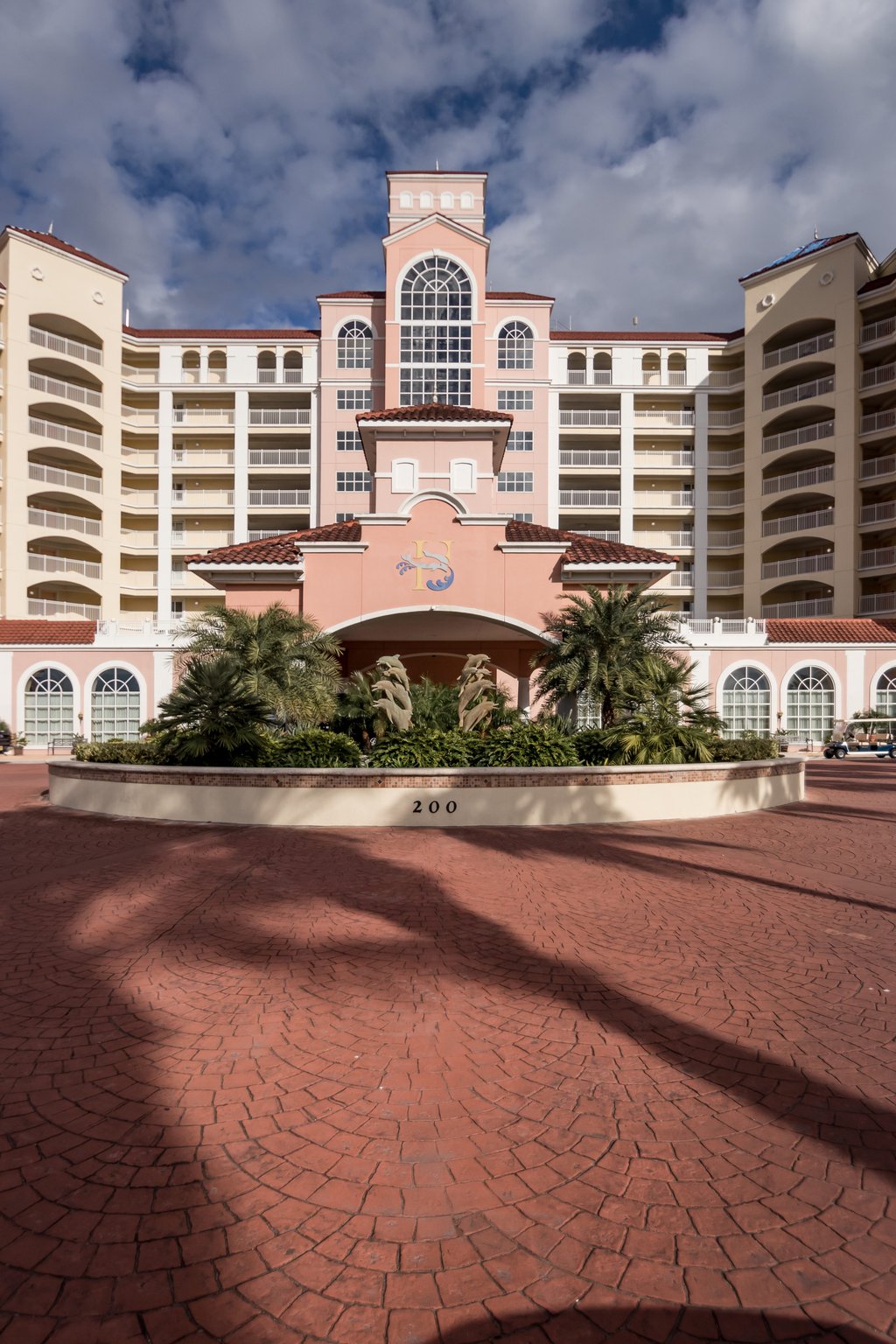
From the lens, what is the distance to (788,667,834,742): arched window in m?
27.0

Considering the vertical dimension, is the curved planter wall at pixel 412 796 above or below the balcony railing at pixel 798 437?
below

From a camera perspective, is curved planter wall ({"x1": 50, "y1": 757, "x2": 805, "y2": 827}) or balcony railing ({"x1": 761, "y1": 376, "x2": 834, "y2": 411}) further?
balcony railing ({"x1": 761, "y1": 376, "x2": 834, "y2": 411})

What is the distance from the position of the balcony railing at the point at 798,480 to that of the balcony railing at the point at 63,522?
4138 cm

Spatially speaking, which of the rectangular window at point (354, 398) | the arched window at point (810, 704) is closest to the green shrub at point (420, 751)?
the arched window at point (810, 704)

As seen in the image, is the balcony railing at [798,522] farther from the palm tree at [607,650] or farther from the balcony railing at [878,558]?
the palm tree at [607,650]

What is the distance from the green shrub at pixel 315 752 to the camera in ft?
40.6

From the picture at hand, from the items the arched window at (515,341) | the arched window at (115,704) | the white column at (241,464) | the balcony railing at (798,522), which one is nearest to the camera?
the arched window at (115,704)

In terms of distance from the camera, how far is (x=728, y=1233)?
2598 millimetres

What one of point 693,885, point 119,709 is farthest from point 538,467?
point 693,885

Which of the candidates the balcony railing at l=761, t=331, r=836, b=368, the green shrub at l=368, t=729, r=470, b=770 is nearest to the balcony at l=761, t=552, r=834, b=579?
the balcony railing at l=761, t=331, r=836, b=368

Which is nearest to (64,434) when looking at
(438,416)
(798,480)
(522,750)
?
(438,416)

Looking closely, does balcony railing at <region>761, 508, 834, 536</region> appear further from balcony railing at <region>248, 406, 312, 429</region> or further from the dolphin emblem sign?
balcony railing at <region>248, 406, 312, 429</region>

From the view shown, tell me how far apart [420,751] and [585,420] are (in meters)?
36.7

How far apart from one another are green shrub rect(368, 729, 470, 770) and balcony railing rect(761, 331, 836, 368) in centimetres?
3980
